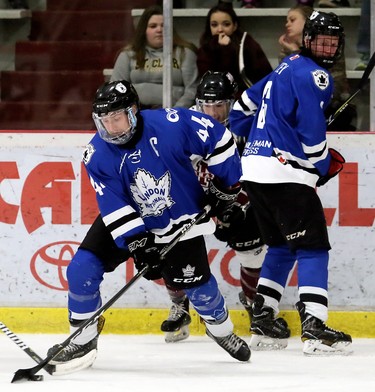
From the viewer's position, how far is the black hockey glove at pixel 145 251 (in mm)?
4176

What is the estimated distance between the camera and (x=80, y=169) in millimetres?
5305

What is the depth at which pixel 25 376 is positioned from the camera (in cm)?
398

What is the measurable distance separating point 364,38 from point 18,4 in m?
1.78

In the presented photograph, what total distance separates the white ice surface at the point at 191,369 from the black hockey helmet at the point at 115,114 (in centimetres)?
81

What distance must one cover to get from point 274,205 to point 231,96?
63 centimetres

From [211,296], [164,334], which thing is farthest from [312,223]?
[164,334]

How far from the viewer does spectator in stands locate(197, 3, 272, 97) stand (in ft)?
17.8

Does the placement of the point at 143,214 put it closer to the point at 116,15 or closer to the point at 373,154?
the point at 373,154

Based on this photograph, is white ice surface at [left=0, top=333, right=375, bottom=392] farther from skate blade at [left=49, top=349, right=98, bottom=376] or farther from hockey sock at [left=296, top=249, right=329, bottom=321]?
hockey sock at [left=296, top=249, right=329, bottom=321]

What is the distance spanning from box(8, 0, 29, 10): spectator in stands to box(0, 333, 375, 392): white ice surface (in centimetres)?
174

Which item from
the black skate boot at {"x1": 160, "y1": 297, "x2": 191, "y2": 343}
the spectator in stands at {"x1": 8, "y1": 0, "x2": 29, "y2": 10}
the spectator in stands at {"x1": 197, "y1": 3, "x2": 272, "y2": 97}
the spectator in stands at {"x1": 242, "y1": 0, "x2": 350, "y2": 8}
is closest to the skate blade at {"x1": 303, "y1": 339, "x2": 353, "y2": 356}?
the black skate boot at {"x1": 160, "y1": 297, "x2": 191, "y2": 343}

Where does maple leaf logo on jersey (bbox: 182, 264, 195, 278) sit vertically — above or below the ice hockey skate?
above

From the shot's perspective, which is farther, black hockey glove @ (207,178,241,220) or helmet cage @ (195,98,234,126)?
helmet cage @ (195,98,234,126)

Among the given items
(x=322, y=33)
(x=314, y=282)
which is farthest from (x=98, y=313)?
(x=322, y=33)
